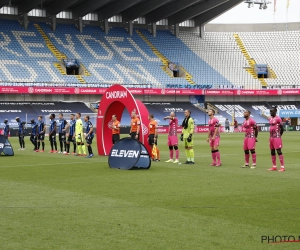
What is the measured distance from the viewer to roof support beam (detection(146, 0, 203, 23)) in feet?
214

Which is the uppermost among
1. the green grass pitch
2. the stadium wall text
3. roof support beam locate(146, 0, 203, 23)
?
roof support beam locate(146, 0, 203, 23)

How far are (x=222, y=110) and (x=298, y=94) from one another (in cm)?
1087

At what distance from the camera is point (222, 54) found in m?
73.6

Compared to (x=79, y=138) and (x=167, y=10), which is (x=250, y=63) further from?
(x=79, y=138)

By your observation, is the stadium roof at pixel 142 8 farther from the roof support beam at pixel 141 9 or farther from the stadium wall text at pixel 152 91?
the stadium wall text at pixel 152 91

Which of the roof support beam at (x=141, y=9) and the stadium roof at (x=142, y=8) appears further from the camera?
the roof support beam at (x=141, y=9)

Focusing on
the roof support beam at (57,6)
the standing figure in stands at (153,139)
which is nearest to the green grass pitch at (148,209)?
the standing figure in stands at (153,139)

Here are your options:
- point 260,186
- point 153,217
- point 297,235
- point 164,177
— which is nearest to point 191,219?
point 153,217

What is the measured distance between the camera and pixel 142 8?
6619cm

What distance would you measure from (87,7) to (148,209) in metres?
55.2

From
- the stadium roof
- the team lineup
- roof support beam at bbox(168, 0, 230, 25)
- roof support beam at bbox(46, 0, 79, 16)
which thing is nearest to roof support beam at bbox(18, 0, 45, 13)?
the stadium roof

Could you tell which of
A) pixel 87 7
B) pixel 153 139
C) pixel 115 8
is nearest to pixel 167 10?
pixel 115 8

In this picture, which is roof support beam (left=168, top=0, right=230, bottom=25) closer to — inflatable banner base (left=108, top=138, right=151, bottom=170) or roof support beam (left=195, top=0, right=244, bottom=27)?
roof support beam (left=195, top=0, right=244, bottom=27)

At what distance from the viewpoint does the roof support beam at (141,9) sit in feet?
209
